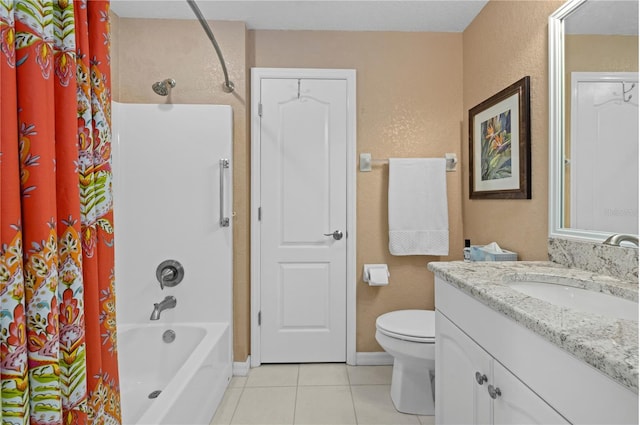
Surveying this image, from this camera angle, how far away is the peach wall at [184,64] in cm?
227

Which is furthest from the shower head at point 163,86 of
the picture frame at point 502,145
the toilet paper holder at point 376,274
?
the picture frame at point 502,145

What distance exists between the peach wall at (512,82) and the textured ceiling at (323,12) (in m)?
0.21

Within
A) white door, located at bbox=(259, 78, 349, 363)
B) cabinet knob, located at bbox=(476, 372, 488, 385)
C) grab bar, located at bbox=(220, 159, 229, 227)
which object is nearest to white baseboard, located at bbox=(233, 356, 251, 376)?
white door, located at bbox=(259, 78, 349, 363)

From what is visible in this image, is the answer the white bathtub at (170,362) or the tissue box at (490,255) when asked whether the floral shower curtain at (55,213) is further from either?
the tissue box at (490,255)

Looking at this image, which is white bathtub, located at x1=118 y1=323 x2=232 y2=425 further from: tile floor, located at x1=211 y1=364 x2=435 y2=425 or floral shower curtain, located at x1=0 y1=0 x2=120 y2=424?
floral shower curtain, located at x1=0 y1=0 x2=120 y2=424

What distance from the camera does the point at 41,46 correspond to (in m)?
0.59

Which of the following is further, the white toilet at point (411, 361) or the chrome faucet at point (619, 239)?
the white toilet at point (411, 361)

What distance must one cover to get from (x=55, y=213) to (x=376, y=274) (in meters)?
2.00

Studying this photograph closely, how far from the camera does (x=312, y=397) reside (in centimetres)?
201

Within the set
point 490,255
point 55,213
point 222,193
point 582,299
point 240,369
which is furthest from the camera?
point 240,369

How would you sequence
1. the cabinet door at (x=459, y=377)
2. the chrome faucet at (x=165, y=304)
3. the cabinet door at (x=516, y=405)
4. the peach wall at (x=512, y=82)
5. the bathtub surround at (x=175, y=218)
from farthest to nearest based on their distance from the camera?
1. the bathtub surround at (x=175, y=218)
2. the chrome faucet at (x=165, y=304)
3. the peach wall at (x=512, y=82)
4. the cabinet door at (x=459, y=377)
5. the cabinet door at (x=516, y=405)

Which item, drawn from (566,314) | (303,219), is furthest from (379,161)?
(566,314)

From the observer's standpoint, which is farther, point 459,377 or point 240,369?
point 240,369

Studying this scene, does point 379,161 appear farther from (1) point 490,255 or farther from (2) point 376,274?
(1) point 490,255
